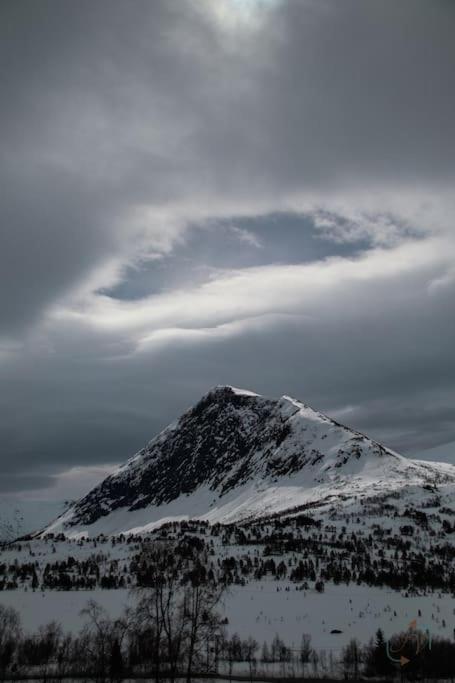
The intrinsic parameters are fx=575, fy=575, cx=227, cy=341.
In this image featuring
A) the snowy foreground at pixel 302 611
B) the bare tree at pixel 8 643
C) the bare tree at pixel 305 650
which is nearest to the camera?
the bare tree at pixel 8 643

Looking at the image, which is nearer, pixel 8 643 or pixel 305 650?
pixel 305 650

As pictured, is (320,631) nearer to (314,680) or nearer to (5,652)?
(314,680)

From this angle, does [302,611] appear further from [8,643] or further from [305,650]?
[8,643]

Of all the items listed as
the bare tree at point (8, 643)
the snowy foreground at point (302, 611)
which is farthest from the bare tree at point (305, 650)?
the bare tree at point (8, 643)

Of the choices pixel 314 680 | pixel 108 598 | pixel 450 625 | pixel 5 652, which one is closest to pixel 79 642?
pixel 5 652

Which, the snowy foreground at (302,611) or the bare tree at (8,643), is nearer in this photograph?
the bare tree at (8,643)

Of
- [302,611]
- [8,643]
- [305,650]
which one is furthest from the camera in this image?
[302,611]

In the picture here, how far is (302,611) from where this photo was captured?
15000cm

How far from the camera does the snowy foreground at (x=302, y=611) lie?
418 feet

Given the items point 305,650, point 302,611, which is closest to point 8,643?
point 305,650

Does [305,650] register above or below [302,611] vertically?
below

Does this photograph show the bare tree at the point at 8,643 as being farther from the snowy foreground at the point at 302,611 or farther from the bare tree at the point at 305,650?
the bare tree at the point at 305,650

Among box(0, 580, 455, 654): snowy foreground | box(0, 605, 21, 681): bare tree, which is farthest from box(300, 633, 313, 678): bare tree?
box(0, 605, 21, 681): bare tree

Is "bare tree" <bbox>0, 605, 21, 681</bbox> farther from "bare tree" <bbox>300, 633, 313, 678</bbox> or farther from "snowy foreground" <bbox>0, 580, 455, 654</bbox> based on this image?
"bare tree" <bbox>300, 633, 313, 678</bbox>
